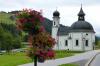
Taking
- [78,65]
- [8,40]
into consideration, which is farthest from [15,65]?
[8,40]

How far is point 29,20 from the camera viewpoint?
24281mm

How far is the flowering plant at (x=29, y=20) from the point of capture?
24172 mm

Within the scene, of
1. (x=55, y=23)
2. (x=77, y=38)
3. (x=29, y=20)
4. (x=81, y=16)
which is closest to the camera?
(x=29, y=20)

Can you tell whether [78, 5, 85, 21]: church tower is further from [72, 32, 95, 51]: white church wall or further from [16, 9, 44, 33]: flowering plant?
[16, 9, 44, 33]: flowering plant

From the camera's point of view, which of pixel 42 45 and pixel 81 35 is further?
pixel 81 35

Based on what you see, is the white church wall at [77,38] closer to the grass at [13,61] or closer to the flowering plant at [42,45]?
the grass at [13,61]

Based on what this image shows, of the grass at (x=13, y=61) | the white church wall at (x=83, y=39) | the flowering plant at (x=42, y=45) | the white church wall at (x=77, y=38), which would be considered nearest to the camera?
the flowering plant at (x=42, y=45)

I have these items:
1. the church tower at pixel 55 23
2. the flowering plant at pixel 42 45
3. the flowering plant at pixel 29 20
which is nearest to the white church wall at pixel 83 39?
the church tower at pixel 55 23

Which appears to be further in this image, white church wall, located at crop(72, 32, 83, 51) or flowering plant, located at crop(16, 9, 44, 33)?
white church wall, located at crop(72, 32, 83, 51)

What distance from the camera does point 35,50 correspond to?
2466cm


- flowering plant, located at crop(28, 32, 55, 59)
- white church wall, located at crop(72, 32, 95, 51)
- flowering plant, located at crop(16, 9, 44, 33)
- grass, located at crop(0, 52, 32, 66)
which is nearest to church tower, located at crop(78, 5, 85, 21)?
white church wall, located at crop(72, 32, 95, 51)

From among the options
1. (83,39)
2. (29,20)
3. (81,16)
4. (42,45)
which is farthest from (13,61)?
(81,16)

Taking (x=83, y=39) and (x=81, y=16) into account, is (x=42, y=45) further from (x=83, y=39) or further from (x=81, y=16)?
(x=81, y=16)

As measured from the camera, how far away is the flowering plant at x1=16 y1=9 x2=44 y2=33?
2417 centimetres
